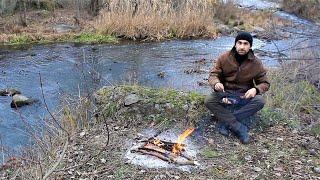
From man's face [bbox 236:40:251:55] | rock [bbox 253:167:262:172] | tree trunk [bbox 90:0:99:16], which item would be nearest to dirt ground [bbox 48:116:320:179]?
rock [bbox 253:167:262:172]

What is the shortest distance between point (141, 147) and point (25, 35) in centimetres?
1119

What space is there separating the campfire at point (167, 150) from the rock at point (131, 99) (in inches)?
36.7

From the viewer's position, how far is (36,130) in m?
6.48

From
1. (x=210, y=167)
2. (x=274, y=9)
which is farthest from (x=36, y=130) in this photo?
(x=274, y=9)

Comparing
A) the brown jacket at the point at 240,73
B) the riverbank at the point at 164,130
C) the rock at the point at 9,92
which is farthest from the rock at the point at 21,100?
the brown jacket at the point at 240,73

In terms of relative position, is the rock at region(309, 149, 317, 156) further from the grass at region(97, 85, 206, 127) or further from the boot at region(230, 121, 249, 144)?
the grass at region(97, 85, 206, 127)

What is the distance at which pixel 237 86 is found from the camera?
17.3 feet

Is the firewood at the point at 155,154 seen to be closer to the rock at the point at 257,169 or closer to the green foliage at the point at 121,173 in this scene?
the green foliage at the point at 121,173

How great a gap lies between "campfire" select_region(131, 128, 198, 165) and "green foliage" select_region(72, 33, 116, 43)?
10319 millimetres

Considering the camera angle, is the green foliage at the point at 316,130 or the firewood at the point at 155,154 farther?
the green foliage at the point at 316,130

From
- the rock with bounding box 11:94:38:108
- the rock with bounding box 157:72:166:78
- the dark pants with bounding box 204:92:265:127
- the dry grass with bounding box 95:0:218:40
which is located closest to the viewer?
the dark pants with bounding box 204:92:265:127

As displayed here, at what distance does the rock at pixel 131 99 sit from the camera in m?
5.83

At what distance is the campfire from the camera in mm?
4617

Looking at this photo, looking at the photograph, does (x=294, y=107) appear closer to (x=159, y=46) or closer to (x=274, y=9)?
(x=159, y=46)
